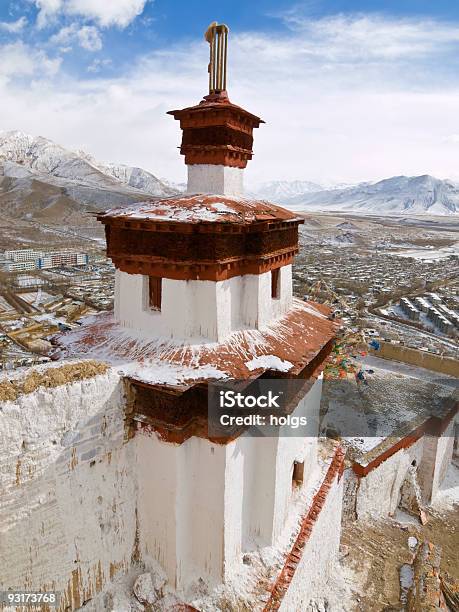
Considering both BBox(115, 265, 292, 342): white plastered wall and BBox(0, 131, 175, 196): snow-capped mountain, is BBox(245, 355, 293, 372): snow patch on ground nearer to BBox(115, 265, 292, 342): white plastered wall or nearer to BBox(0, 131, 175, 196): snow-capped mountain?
BBox(115, 265, 292, 342): white plastered wall

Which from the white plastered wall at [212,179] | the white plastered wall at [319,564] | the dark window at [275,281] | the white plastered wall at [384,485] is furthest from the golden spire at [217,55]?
the white plastered wall at [384,485]

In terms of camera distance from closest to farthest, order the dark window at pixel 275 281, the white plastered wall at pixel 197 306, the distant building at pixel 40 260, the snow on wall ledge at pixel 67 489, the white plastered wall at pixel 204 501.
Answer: the snow on wall ledge at pixel 67 489 < the white plastered wall at pixel 204 501 < the white plastered wall at pixel 197 306 < the dark window at pixel 275 281 < the distant building at pixel 40 260

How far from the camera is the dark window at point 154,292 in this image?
257 inches

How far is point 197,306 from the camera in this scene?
627 centimetres

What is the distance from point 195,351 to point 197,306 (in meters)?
0.66

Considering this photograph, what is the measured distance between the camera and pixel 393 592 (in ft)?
30.1

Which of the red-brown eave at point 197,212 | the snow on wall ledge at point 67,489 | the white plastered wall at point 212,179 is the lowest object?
the snow on wall ledge at point 67,489

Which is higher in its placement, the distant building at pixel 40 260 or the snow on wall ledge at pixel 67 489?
the snow on wall ledge at pixel 67 489

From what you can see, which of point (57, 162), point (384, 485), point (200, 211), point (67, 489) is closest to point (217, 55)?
point (200, 211)

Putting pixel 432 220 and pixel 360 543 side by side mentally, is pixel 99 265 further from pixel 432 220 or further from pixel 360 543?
pixel 432 220

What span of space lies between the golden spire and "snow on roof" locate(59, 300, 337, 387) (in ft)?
12.7

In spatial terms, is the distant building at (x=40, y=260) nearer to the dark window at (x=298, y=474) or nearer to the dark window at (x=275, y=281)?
the dark window at (x=275, y=281)

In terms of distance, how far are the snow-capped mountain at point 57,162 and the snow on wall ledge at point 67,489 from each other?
5705 inches

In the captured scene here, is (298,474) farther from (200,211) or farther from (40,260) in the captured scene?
(40,260)
